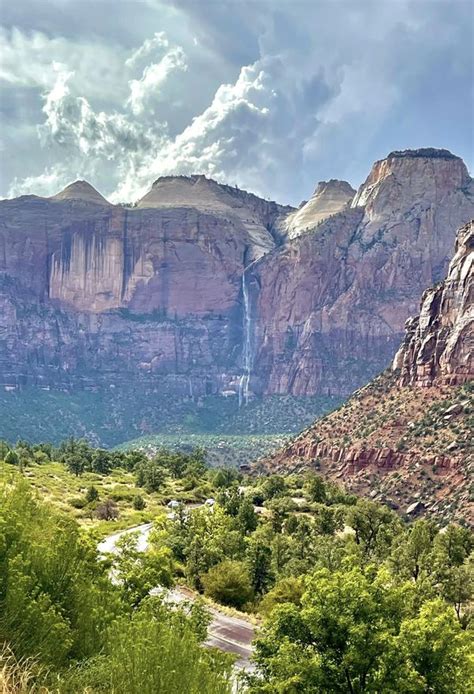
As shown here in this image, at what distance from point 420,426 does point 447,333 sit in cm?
2476

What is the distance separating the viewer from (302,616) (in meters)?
21.9

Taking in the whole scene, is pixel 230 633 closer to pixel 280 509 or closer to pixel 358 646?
pixel 358 646

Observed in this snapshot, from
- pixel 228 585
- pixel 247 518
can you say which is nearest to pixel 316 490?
pixel 247 518

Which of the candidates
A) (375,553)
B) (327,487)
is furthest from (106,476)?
(375,553)

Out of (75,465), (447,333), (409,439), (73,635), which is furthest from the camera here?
(447,333)

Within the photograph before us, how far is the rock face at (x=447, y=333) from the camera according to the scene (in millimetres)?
113438

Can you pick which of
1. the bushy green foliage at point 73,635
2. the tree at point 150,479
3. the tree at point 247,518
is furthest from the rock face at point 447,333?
the bushy green foliage at point 73,635

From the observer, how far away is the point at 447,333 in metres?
122

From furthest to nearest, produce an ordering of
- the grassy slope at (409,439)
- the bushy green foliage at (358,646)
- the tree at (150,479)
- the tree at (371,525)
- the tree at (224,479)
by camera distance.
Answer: the tree at (224,479)
the tree at (150,479)
the grassy slope at (409,439)
the tree at (371,525)
the bushy green foliage at (358,646)

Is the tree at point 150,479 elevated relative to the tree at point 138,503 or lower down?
lower down

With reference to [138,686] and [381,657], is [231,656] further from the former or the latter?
[381,657]

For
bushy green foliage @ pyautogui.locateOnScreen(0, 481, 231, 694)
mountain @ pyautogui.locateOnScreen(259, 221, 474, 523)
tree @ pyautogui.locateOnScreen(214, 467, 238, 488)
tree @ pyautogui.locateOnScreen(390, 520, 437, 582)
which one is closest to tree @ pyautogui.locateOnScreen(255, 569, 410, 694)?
bushy green foliage @ pyautogui.locateOnScreen(0, 481, 231, 694)

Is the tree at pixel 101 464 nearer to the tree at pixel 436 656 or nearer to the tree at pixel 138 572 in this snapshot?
the tree at pixel 138 572

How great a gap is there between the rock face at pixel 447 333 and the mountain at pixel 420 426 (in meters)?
0.18
